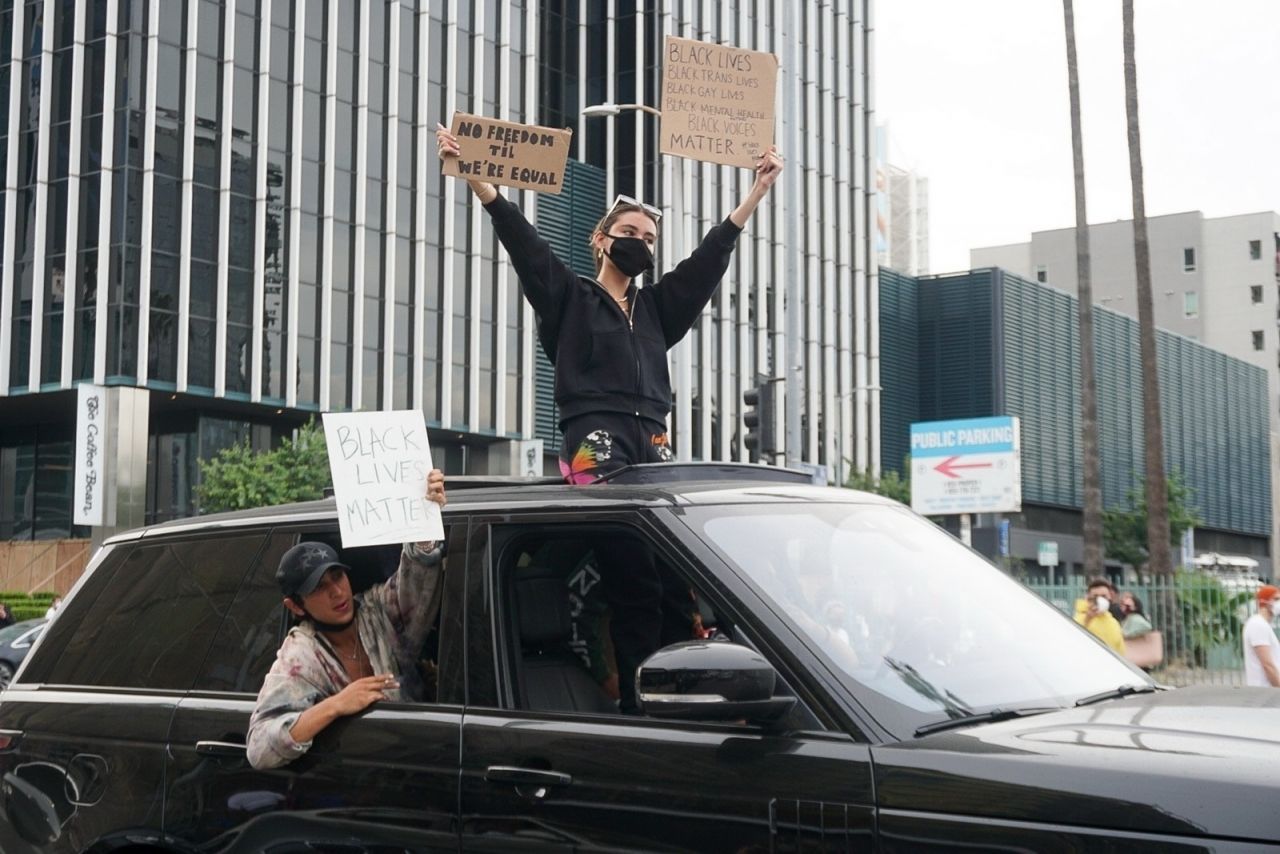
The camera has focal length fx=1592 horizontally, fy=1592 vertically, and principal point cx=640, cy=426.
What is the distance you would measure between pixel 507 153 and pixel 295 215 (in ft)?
126

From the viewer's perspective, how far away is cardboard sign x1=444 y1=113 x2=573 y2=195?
548cm

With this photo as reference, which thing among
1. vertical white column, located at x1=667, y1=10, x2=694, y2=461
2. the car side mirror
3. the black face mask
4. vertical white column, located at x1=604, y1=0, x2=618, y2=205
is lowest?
the car side mirror

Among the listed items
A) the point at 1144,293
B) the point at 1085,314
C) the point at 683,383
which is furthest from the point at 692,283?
the point at 683,383

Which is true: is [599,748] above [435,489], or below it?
below

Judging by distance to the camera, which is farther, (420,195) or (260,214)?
(420,195)

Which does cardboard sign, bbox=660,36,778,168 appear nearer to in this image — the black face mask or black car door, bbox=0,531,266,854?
the black face mask

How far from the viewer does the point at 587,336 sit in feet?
16.7

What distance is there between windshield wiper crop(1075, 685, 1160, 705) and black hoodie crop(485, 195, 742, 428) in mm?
1833

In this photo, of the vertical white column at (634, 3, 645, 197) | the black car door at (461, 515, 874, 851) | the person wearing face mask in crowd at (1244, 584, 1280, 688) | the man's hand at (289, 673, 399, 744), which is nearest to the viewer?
the black car door at (461, 515, 874, 851)

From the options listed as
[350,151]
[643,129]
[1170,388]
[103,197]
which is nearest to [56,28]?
[103,197]

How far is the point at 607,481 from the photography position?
4.25m

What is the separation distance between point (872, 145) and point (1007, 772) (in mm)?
66189

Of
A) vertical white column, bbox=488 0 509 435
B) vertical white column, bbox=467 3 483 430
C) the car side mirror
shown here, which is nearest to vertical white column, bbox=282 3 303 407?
vertical white column, bbox=467 3 483 430

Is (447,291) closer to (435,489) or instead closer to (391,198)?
(391,198)
